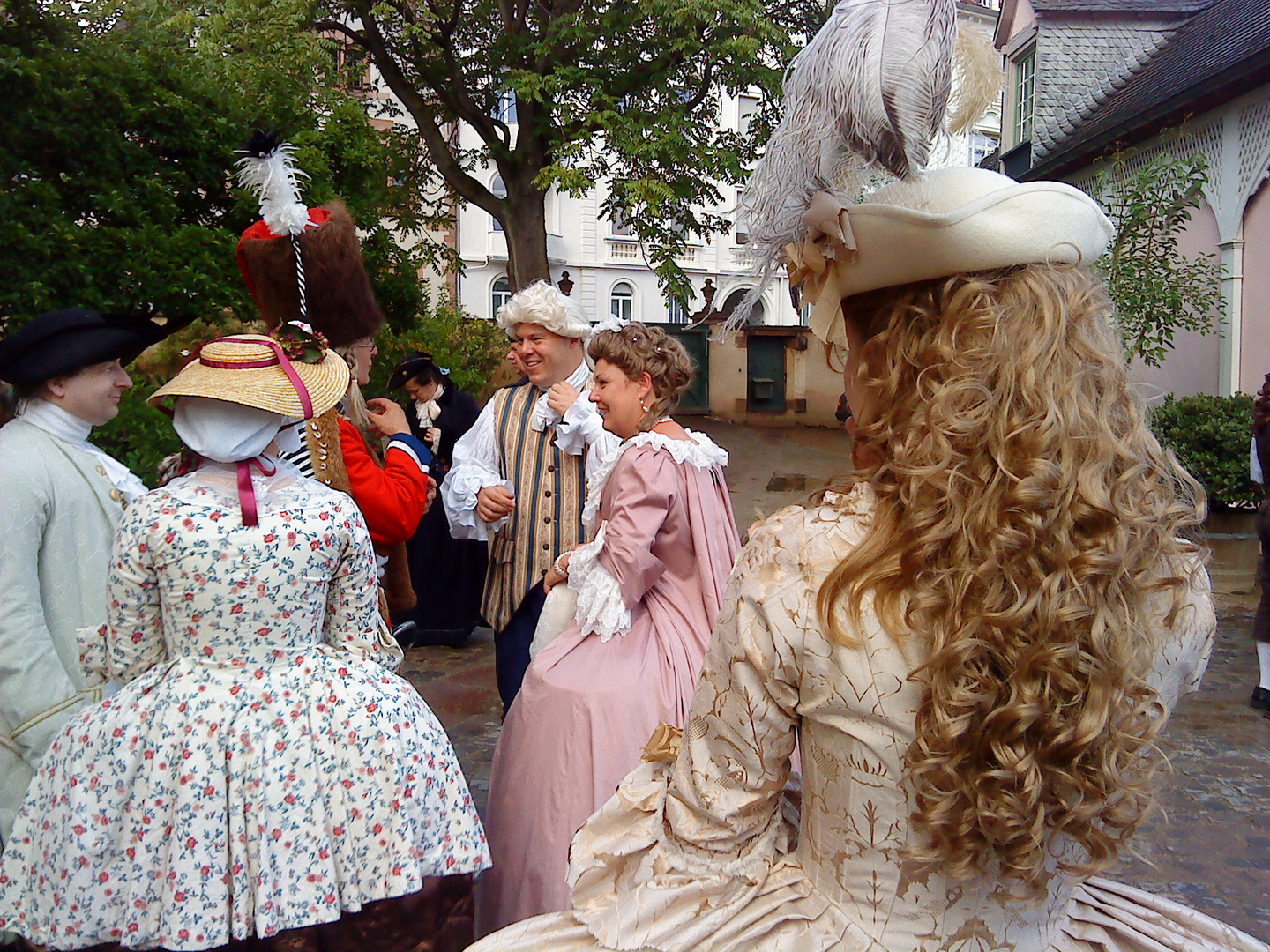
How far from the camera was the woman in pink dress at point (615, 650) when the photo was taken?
2670 millimetres

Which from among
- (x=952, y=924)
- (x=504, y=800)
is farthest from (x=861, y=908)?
(x=504, y=800)

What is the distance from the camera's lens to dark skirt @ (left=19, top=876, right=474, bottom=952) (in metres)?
2.10

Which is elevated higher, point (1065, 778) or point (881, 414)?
point (881, 414)

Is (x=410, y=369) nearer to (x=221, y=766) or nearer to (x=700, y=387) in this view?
(x=221, y=766)

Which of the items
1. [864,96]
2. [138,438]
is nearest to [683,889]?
[864,96]

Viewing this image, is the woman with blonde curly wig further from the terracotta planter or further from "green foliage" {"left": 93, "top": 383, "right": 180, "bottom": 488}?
the terracotta planter

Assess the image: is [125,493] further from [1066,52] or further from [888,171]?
[1066,52]

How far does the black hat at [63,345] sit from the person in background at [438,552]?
360cm

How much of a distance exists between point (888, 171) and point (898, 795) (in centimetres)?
82

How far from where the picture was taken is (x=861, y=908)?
1283 mm

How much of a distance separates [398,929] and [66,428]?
5.20 feet

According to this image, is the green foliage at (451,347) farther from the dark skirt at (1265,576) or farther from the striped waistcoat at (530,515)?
the dark skirt at (1265,576)

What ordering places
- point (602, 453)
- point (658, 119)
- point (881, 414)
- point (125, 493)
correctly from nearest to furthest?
point (881, 414) → point (125, 493) → point (602, 453) → point (658, 119)

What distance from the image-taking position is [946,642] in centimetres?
114
